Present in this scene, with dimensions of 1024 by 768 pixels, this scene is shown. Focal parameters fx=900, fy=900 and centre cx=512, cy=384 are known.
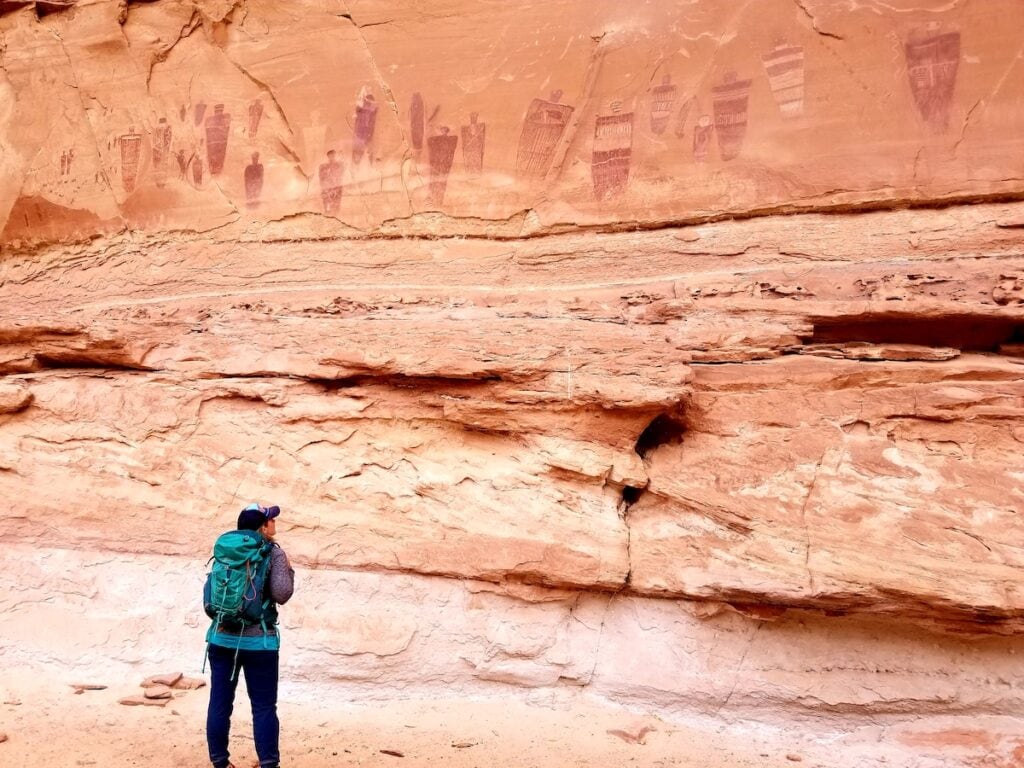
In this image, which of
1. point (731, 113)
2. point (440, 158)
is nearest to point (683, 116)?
point (731, 113)

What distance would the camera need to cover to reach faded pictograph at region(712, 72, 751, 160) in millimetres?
5750

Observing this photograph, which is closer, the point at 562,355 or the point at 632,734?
the point at 632,734

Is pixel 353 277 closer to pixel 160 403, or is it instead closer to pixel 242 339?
pixel 242 339

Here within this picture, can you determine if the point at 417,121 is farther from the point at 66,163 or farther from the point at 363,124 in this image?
the point at 66,163

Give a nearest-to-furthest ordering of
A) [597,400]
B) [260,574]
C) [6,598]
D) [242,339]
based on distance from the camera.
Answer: [260,574] < [597,400] < [6,598] < [242,339]

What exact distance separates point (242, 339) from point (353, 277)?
3.50 ft

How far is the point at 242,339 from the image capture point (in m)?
5.39

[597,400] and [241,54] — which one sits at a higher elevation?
[241,54]

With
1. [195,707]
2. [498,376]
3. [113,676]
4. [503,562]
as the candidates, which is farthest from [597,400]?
[113,676]

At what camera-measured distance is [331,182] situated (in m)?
6.50

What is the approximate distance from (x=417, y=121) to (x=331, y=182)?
76 centimetres

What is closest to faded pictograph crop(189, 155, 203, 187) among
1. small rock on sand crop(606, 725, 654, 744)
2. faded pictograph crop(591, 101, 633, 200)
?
faded pictograph crop(591, 101, 633, 200)

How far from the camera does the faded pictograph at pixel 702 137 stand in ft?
19.1

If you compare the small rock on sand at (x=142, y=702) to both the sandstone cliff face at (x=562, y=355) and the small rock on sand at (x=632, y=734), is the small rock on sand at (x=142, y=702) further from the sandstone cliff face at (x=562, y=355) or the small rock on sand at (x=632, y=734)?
the small rock on sand at (x=632, y=734)
